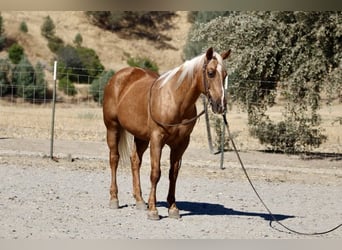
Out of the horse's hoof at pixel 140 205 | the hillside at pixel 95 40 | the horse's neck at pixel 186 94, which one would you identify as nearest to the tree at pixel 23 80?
the hillside at pixel 95 40

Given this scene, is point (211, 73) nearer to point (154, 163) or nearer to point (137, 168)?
point (154, 163)

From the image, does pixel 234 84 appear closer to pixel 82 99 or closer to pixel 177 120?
pixel 177 120

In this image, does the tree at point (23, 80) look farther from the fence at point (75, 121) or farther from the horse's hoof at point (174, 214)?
the horse's hoof at point (174, 214)

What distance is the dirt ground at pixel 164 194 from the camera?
577 centimetres

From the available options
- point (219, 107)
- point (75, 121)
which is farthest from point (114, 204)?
point (75, 121)

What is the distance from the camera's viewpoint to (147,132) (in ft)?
21.9

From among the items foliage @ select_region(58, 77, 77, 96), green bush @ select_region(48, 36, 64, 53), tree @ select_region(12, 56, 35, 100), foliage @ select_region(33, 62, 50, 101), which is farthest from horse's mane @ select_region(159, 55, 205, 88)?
green bush @ select_region(48, 36, 64, 53)

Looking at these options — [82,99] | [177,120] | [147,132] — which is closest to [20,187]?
[147,132]

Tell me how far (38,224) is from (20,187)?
2.66m

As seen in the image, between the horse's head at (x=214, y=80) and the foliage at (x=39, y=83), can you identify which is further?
the foliage at (x=39, y=83)

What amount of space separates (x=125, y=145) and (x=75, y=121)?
42.9 ft

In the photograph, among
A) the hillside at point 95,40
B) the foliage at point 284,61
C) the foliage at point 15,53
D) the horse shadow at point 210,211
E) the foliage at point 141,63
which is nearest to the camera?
the horse shadow at point 210,211

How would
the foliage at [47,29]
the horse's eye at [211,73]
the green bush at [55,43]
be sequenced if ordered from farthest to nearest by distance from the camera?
the foliage at [47,29] → the green bush at [55,43] → the horse's eye at [211,73]

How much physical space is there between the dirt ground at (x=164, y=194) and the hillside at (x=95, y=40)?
89.2 ft
